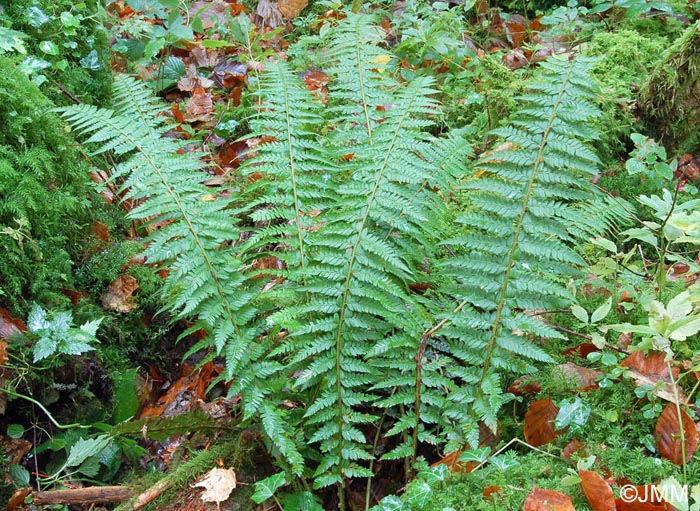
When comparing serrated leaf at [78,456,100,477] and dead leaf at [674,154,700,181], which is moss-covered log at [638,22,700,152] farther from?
serrated leaf at [78,456,100,477]

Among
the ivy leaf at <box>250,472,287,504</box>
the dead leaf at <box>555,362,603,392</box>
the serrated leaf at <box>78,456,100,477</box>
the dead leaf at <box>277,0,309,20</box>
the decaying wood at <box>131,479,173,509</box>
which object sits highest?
the dead leaf at <box>277,0,309,20</box>

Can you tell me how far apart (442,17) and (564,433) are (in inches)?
141

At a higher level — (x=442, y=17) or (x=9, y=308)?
(x=442, y=17)

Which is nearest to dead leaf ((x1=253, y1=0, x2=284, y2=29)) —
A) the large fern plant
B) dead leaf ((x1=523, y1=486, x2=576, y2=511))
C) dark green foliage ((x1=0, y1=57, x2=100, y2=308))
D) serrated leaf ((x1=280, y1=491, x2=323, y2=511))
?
dark green foliage ((x1=0, y1=57, x2=100, y2=308))

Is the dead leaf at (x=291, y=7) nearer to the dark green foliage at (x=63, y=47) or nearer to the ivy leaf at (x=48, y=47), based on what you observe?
the dark green foliage at (x=63, y=47)

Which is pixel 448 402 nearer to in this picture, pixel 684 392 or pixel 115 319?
pixel 684 392

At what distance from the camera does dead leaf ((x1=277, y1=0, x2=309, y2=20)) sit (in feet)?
18.3

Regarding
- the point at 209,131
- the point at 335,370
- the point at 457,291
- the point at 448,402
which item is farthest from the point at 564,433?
the point at 209,131

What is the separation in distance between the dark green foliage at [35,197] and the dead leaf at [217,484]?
3.48 ft

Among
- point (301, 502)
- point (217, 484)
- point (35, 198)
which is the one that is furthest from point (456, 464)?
point (35, 198)

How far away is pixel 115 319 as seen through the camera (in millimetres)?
2770

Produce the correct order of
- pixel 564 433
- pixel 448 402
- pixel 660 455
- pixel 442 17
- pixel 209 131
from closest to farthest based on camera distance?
pixel 660 455 → pixel 564 433 → pixel 448 402 → pixel 209 131 → pixel 442 17

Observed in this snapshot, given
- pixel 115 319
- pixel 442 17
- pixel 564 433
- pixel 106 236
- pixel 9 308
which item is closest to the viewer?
pixel 564 433

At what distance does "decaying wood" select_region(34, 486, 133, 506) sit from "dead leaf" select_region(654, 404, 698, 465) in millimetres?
1788
